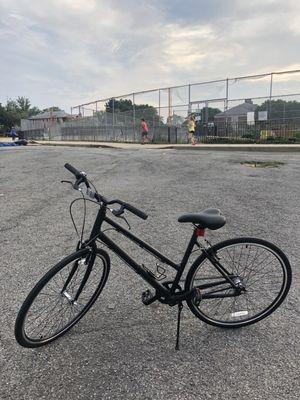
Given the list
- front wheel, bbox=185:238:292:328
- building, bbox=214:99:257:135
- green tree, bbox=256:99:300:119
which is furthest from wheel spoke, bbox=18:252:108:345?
building, bbox=214:99:257:135

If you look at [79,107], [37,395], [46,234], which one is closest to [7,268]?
[46,234]

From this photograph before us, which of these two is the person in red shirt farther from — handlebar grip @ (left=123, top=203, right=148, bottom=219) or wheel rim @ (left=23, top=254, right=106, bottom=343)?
handlebar grip @ (left=123, top=203, right=148, bottom=219)

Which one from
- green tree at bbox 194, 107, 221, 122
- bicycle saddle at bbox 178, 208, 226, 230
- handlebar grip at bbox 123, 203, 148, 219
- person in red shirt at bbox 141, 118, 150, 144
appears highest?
green tree at bbox 194, 107, 221, 122

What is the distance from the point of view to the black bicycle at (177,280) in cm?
283

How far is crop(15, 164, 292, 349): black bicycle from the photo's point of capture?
2830mm

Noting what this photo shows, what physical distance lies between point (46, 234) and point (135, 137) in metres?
23.5

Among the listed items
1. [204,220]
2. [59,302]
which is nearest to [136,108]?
[59,302]

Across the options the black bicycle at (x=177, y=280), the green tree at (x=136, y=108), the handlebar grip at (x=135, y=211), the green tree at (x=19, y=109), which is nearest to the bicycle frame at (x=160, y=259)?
the black bicycle at (x=177, y=280)

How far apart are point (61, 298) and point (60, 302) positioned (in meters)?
0.06

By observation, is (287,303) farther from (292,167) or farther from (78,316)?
(292,167)

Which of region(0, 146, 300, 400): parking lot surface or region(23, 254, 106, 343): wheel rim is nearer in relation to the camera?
region(0, 146, 300, 400): parking lot surface

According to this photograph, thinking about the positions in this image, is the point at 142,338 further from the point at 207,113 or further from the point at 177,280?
the point at 207,113

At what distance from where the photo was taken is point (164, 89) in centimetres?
2553

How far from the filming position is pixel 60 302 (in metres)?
3.19
